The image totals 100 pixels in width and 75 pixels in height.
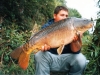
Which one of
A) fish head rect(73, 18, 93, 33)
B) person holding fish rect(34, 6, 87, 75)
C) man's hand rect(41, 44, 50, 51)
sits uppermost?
fish head rect(73, 18, 93, 33)

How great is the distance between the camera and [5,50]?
7.26 metres

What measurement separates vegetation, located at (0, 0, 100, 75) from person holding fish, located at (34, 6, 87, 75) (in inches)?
60.9

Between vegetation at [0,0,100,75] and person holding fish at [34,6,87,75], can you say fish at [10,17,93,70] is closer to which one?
person holding fish at [34,6,87,75]

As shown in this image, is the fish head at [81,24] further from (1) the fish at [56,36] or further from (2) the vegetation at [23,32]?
(2) the vegetation at [23,32]

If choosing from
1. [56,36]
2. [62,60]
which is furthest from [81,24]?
[62,60]

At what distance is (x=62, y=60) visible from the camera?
4.12 meters

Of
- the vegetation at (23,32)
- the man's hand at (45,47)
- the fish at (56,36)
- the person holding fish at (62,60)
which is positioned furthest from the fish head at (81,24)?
the vegetation at (23,32)

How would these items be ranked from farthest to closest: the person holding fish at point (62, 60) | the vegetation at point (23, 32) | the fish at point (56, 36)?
the vegetation at point (23, 32) < the person holding fish at point (62, 60) < the fish at point (56, 36)

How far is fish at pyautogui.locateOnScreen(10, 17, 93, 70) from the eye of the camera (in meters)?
3.64

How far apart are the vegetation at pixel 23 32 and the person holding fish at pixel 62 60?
1.55 meters

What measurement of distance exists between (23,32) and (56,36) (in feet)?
16.1

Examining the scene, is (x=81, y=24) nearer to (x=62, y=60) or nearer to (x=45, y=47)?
(x=45, y=47)

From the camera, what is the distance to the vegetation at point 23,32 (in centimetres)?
606

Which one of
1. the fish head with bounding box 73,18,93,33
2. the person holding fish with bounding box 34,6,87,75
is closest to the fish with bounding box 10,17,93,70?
the fish head with bounding box 73,18,93,33
